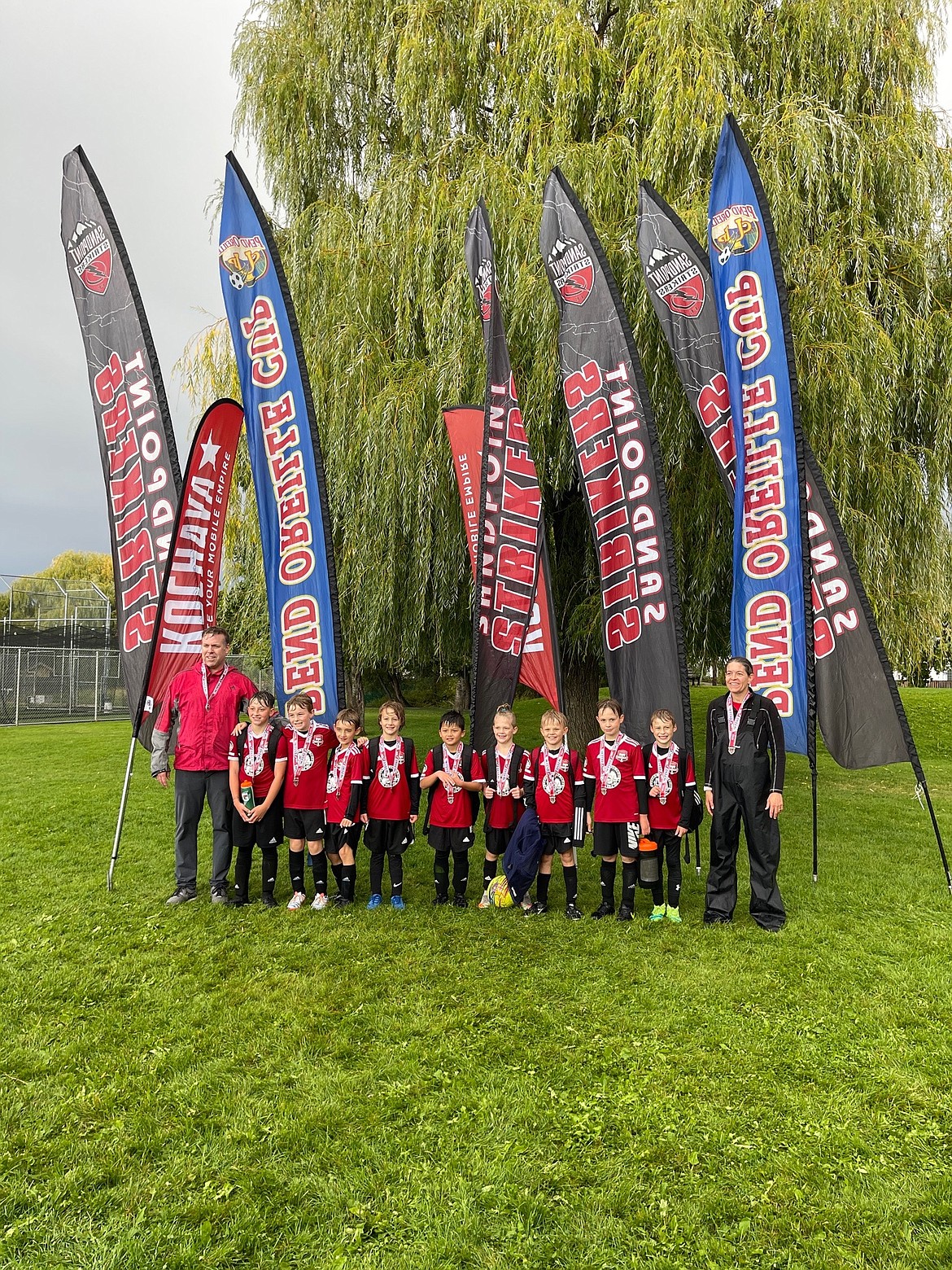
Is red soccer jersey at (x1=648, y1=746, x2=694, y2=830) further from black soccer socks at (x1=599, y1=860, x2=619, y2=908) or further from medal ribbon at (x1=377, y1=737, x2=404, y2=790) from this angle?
medal ribbon at (x1=377, y1=737, x2=404, y2=790)

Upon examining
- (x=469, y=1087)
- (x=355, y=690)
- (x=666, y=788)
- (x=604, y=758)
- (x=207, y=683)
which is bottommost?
(x=469, y=1087)

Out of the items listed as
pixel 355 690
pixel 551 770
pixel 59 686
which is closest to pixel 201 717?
pixel 551 770

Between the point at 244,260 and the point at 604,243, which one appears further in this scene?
the point at 604,243

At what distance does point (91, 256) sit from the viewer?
6695 millimetres

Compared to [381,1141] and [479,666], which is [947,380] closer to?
[479,666]

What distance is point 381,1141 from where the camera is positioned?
2850 millimetres

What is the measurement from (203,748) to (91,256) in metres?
4.57

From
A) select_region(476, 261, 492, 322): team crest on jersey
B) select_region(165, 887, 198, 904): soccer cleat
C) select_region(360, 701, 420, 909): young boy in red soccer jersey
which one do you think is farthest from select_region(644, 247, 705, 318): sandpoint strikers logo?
select_region(165, 887, 198, 904): soccer cleat

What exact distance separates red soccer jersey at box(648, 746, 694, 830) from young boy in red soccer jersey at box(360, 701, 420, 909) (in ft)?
5.51

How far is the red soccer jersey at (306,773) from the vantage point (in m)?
5.52

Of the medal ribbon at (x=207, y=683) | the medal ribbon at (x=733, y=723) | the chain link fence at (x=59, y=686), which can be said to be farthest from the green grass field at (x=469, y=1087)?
the chain link fence at (x=59, y=686)

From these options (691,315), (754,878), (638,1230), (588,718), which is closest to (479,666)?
(754,878)

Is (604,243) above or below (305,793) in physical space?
above

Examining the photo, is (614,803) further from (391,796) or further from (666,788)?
(391,796)
